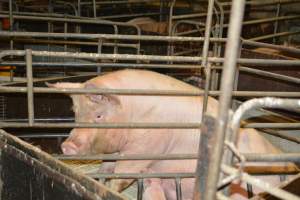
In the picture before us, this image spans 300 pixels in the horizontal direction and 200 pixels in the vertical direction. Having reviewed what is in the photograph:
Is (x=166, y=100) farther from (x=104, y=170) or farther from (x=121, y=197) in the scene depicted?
(x=121, y=197)

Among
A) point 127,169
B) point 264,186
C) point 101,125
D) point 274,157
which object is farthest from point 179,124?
point 264,186

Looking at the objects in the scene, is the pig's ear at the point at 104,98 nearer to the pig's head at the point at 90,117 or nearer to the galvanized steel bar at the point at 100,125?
the pig's head at the point at 90,117

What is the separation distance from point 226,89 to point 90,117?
1.70m

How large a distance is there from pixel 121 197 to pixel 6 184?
0.73 m

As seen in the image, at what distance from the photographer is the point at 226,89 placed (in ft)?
3.15

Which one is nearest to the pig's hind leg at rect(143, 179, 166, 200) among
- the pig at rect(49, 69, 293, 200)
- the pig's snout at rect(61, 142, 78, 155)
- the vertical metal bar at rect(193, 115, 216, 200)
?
the pig at rect(49, 69, 293, 200)

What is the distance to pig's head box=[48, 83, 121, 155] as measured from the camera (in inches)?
97.6

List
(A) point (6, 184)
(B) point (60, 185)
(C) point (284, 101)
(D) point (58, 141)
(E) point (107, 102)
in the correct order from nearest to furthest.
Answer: (C) point (284, 101) → (B) point (60, 185) → (A) point (6, 184) → (E) point (107, 102) → (D) point (58, 141)

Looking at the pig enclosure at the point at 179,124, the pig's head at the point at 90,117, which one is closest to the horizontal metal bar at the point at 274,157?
the pig enclosure at the point at 179,124

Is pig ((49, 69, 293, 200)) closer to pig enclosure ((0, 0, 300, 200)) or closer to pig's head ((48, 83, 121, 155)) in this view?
pig's head ((48, 83, 121, 155))

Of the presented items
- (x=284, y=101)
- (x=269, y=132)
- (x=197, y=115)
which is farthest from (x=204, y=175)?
(x=269, y=132)

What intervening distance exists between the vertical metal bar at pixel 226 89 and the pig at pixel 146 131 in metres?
1.50

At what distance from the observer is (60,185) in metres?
1.50

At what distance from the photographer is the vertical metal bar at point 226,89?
93 centimetres
